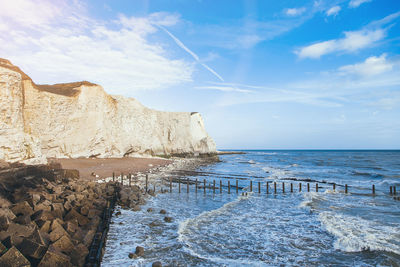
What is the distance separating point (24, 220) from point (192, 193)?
11329mm

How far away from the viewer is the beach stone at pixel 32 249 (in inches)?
194

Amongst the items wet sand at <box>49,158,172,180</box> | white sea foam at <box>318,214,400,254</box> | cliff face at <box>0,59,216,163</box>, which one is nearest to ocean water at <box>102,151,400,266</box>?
white sea foam at <box>318,214,400,254</box>

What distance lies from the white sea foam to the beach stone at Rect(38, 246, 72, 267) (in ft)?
Answer: 25.4

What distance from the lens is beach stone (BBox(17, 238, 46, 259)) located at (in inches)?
194

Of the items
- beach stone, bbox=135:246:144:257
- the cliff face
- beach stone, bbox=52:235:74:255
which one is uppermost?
the cliff face

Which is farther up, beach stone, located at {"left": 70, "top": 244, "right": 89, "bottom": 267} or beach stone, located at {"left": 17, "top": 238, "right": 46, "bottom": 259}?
beach stone, located at {"left": 17, "top": 238, "right": 46, "bottom": 259}

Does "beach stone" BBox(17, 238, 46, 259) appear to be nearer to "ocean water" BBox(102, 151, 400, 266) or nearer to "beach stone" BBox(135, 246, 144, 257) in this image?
"ocean water" BBox(102, 151, 400, 266)

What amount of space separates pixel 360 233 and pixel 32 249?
10.1 metres

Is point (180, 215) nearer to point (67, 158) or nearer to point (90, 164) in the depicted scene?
point (90, 164)

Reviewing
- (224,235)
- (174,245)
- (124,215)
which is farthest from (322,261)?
(124,215)

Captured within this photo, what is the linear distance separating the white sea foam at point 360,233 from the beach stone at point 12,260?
8.41m

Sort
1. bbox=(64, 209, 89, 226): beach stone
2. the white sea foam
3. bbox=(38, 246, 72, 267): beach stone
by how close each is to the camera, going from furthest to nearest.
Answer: bbox=(64, 209, 89, 226): beach stone
the white sea foam
bbox=(38, 246, 72, 267): beach stone

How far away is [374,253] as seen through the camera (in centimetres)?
706

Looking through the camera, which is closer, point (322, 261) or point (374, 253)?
point (322, 261)
